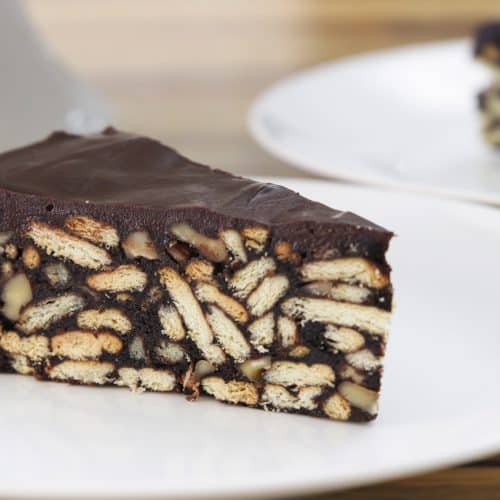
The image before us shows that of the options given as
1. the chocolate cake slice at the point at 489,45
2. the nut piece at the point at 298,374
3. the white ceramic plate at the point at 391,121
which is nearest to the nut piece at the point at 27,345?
the nut piece at the point at 298,374

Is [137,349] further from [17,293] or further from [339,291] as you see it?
[339,291]

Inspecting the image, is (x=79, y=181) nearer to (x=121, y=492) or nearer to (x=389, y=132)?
(x=121, y=492)

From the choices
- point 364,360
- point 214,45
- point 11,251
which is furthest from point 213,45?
point 364,360

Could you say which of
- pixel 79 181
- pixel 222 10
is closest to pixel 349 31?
pixel 222 10

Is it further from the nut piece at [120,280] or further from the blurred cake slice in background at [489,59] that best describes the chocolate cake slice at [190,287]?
the blurred cake slice in background at [489,59]

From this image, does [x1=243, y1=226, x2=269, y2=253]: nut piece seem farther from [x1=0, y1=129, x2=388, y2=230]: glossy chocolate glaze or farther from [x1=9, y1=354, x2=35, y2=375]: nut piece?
[x1=9, y1=354, x2=35, y2=375]: nut piece

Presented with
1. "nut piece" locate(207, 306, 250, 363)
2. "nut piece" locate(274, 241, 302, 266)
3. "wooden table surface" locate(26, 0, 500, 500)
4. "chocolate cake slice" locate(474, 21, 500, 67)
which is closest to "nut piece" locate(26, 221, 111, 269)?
"nut piece" locate(207, 306, 250, 363)
